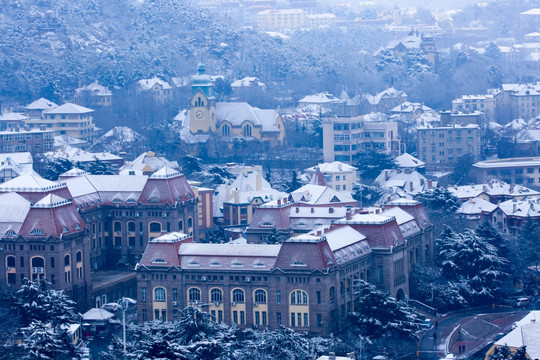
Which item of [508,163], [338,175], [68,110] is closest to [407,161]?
[508,163]

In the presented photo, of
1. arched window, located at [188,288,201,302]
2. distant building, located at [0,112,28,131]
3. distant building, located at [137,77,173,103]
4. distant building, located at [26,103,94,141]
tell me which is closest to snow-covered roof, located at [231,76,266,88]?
distant building, located at [137,77,173,103]

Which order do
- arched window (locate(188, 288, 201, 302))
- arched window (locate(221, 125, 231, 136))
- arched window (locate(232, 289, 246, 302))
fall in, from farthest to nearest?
arched window (locate(221, 125, 231, 136))
arched window (locate(188, 288, 201, 302))
arched window (locate(232, 289, 246, 302))

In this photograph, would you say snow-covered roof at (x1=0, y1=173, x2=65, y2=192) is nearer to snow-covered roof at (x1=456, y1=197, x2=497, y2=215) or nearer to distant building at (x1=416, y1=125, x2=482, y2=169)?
snow-covered roof at (x1=456, y1=197, x2=497, y2=215)

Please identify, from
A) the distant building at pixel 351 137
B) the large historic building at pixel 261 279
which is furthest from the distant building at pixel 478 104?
the large historic building at pixel 261 279

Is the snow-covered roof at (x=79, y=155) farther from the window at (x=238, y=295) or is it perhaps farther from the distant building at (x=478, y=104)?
the distant building at (x=478, y=104)

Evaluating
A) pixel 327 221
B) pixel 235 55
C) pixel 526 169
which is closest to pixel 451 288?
pixel 327 221
